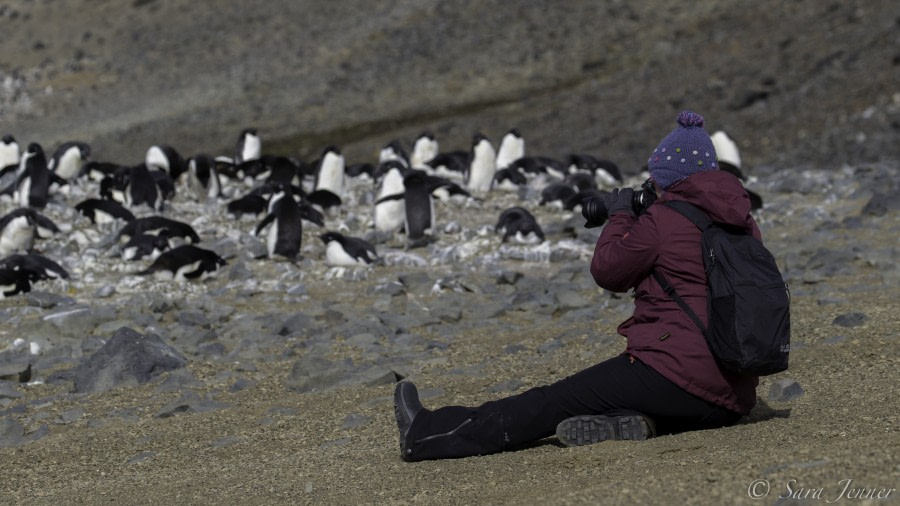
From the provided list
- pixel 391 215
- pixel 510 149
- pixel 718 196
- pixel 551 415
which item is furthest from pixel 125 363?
pixel 510 149

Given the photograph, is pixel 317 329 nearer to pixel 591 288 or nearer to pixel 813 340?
pixel 591 288

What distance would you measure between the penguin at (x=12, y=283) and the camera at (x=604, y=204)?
18.6 feet

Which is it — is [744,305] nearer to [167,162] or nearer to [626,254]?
[626,254]

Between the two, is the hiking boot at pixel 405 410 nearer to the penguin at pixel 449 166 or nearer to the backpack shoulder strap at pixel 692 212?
the backpack shoulder strap at pixel 692 212

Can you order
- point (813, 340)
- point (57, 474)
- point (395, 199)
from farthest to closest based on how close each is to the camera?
point (395, 199), point (813, 340), point (57, 474)

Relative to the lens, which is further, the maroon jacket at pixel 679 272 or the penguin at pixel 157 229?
the penguin at pixel 157 229

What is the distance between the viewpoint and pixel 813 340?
627 cm

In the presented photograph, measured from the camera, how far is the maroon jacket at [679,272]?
→ 439 cm

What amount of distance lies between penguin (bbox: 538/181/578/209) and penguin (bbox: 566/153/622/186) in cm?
221

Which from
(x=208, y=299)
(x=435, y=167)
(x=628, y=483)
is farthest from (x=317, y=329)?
(x=435, y=167)

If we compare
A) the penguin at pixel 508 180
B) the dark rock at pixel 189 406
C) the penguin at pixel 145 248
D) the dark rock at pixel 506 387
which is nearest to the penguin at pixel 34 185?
the penguin at pixel 145 248

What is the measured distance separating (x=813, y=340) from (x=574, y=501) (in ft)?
9.77

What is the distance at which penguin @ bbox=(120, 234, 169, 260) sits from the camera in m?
10.1

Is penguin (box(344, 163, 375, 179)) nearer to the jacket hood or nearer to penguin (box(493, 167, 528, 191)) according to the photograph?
penguin (box(493, 167, 528, 191))
